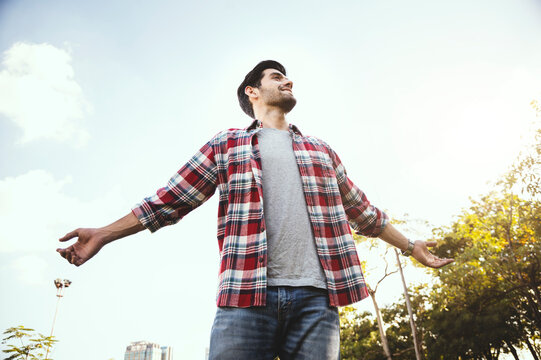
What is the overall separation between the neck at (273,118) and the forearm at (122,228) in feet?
4.59

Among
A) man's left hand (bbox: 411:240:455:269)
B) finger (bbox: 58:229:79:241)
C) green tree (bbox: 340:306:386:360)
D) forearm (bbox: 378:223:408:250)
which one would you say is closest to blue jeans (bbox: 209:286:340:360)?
finger (bbox: 58:229:79:241)

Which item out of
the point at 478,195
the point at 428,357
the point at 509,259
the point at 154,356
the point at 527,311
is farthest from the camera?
the point at 154,356

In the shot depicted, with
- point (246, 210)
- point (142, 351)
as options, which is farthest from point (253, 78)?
point (142, 351)

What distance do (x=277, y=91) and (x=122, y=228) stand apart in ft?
6.02

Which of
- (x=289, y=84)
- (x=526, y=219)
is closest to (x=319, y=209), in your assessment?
(x=289, y=84)

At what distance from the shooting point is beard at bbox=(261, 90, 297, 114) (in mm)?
2967

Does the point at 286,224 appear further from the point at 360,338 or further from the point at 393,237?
the point at 360,338

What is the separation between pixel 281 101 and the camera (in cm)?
297

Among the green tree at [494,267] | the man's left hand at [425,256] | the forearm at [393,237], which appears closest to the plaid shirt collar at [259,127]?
the forearm at [393,237]

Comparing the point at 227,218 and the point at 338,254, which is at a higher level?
the point at 227,218

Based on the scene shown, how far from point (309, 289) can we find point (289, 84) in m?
2.04

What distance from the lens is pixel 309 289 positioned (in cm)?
173

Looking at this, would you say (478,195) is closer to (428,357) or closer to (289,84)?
(428,357)

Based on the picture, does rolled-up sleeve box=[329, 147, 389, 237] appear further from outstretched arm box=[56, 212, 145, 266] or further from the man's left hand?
outstretched arm box=[56, 212, 145, 266]
